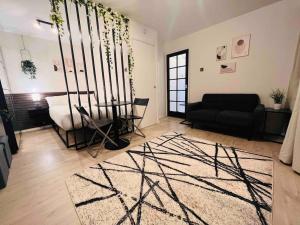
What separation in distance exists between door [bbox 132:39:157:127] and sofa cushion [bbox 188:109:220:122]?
3.41 feet

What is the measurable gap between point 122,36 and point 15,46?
2832 mm

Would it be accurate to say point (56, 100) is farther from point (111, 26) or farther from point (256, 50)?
point (256, 50)

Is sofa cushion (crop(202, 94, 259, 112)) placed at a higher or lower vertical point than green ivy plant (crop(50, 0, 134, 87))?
lower

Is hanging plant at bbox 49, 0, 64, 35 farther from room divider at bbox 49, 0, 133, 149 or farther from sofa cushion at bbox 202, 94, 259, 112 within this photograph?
sofa cushion at bbox 202, 94, 259, 112

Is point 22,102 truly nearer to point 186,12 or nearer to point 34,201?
point 34,201

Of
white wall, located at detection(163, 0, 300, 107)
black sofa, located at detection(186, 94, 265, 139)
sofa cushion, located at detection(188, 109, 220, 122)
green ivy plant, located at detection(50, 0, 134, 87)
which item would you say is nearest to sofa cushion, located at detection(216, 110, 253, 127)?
black sofa, located at detection(186, 94, 265, 139)

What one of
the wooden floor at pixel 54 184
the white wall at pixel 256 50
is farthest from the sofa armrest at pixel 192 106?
the wooden floor at pixel 54 184

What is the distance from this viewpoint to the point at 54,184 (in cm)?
154

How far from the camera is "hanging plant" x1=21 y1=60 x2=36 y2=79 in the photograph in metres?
3.43

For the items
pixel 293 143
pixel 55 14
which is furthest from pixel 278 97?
pixel 55 14

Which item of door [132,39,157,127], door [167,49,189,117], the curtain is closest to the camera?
the curtain

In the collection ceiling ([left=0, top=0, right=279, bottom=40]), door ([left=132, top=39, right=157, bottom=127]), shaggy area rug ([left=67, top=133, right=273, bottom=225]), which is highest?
ceiling ([left=0, top=0, right=279, bottom=40])

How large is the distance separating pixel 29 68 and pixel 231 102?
5.12m

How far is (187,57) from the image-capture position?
3.92m
